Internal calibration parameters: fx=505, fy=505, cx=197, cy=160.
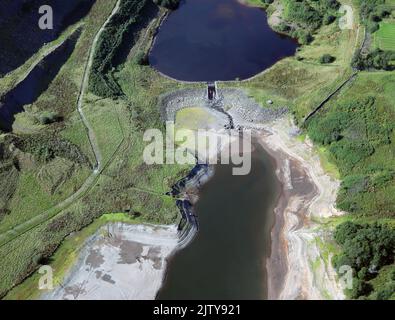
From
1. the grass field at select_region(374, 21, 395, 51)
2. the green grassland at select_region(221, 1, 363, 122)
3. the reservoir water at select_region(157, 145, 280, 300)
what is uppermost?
the grass field at select_region(374, 21, 395, 51)

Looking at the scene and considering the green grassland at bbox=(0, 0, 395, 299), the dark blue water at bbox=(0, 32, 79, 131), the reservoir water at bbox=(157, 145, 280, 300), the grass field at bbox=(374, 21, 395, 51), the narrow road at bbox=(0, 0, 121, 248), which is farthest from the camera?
the grass field at bbox=(374, 21, 395, 51)

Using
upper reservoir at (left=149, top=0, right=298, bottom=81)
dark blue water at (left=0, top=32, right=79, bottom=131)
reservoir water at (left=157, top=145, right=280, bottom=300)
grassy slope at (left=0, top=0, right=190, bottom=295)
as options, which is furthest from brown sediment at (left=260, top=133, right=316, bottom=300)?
dark blue water at (left=0, top=32, right=79, bottom=131)

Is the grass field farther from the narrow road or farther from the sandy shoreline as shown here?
the narrow road

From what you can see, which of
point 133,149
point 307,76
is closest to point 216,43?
point 307,76

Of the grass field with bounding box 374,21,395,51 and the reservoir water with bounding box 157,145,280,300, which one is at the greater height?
the grass field with bounding box 374,21,395,51

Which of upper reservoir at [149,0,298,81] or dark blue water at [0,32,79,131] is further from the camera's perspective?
upper reservoir at [149,0,298,81]

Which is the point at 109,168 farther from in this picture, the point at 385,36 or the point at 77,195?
the point at 385,36
